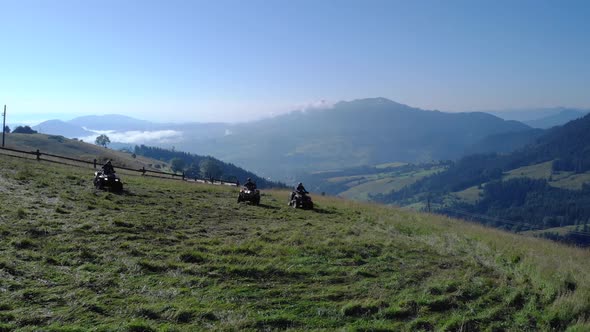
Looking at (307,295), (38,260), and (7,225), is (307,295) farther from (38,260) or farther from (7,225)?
(7,225)

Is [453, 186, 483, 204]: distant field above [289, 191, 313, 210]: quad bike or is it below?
below

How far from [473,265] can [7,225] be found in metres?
15.9

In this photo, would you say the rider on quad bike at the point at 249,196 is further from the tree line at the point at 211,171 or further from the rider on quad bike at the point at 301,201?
the tree line at the point at 211,171

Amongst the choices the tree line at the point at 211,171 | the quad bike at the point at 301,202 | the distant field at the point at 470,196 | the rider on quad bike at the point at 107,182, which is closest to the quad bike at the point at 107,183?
the rider on quad bike at the point at 107,182

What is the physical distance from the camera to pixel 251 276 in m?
10.7

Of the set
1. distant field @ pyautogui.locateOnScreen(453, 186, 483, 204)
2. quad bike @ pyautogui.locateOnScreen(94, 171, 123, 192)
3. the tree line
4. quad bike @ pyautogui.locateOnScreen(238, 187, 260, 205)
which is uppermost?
quad bike @ pyautogui.locateOnScreen(94, 171, 123, 192)

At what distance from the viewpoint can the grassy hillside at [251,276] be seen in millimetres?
7953

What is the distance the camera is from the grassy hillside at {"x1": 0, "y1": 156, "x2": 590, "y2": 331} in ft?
26.1

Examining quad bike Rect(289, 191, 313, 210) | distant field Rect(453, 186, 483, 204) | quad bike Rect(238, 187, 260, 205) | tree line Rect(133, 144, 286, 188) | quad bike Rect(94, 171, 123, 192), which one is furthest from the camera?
distant field Rect(453, 186, 483, 204)

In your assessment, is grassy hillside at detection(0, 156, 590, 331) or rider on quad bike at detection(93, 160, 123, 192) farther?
rider on quad bike at detection(93, 160, 123, 192)

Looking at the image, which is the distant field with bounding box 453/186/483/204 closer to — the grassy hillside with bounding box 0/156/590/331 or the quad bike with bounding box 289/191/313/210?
the quad bike with bounding box 289/191/313/210

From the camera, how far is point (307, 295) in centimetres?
962

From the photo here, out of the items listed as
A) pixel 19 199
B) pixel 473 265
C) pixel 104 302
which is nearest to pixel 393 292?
pixel 473 265

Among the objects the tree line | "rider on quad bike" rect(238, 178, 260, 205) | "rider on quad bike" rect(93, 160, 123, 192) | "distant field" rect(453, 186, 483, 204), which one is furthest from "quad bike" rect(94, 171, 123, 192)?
"distant field" rect(453, 186, 483, 204)
